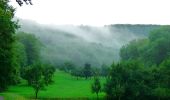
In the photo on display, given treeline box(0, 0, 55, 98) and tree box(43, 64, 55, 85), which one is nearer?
treeline box(0, 0, 55, 98)

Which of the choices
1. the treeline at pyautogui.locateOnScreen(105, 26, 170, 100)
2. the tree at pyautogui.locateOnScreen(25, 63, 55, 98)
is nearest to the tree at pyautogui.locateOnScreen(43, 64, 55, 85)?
the tree at pyautogui.locateOnScreen(25, 63, 55, 98)

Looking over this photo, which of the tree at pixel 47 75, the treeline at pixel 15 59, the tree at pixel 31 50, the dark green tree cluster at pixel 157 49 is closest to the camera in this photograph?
the treeline at pixel 15 59

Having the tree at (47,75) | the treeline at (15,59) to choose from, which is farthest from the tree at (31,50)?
the tree at (47,75)

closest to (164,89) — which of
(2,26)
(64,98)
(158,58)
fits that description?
(64,98)

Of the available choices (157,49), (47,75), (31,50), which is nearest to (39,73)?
(47,75)

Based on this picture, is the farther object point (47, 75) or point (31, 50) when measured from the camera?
point (31, 50)

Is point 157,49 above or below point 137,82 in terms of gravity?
above

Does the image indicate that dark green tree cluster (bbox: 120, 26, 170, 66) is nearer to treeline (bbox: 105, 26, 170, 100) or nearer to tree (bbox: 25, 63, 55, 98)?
treeline (bbox: 105, 26, 170, 100)

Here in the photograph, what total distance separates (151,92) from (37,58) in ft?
168

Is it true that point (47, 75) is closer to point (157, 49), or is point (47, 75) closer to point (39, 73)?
point (39, 73)

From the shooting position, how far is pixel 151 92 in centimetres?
7356

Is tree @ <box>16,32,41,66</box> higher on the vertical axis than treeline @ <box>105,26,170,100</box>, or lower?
higher

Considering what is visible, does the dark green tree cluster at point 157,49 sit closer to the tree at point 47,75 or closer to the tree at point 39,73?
the tree at point 47,75

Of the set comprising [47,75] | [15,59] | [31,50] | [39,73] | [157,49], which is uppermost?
[31,50]
